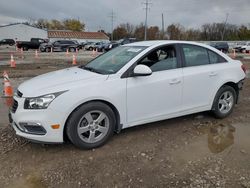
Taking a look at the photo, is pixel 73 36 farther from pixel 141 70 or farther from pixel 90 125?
pixel 90 125

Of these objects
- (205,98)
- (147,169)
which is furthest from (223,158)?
(205,98)

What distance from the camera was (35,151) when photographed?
12.1 feet

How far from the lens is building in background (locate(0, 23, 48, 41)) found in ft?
230

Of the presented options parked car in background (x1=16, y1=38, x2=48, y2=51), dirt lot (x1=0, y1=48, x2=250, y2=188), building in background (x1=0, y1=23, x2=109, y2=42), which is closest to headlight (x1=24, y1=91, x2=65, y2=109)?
dirt lot (x1=0, y1=48, x2=250, y2=188)

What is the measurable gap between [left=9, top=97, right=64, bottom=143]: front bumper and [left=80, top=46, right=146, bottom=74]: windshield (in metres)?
1.09

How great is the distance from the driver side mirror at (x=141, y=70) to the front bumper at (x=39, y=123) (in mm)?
1296

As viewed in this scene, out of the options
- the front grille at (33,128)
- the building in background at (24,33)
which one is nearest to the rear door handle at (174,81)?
the front grille at (33,128)

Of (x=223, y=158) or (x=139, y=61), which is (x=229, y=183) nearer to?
(x=223, y=158)

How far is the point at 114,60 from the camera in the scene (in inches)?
171

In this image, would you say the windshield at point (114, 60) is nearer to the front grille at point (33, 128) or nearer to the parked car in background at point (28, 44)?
the front grille at point (33, 128)

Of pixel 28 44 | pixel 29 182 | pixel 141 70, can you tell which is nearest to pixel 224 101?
pixel 141 70

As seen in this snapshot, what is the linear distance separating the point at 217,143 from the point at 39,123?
2743mm

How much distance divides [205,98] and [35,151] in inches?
122

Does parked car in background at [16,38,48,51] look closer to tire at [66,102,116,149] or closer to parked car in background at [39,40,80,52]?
parked car in background at [39,40,80,52]
